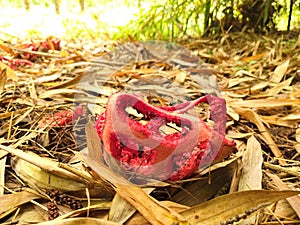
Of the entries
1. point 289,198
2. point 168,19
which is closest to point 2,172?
point 289,198

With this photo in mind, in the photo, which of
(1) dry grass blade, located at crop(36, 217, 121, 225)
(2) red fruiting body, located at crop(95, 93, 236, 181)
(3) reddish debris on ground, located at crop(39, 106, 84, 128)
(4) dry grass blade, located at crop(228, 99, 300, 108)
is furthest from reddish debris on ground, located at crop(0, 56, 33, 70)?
(1) dry grass blade, located at crop(36, 217, 121, 225)

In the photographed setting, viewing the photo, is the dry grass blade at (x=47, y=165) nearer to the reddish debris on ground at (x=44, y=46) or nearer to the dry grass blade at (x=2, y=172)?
the dry grass blade at (x=2, y=172)

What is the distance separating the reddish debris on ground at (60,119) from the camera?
39.8 inches

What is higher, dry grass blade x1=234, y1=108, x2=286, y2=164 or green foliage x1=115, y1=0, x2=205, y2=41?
green foliage x1=115, y1=0, x2=205, y2=41

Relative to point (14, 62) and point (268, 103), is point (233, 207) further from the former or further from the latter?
point (14, 62)

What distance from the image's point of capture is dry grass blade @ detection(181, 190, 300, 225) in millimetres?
662

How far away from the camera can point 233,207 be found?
0.67 metres

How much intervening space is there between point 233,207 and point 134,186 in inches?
7.3

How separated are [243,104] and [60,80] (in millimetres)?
831

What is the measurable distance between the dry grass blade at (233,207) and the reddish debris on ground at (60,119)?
47cm

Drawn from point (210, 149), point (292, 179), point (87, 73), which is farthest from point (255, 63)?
point (210, 149)

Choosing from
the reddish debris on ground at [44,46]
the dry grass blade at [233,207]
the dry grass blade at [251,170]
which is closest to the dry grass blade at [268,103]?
the dry grass blade at [251,170]

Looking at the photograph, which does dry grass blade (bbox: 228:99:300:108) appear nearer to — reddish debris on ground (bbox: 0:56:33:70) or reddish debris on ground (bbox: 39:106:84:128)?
reddish debris on ground (bbox: 39:106:84:128)

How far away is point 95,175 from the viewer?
744 mm
